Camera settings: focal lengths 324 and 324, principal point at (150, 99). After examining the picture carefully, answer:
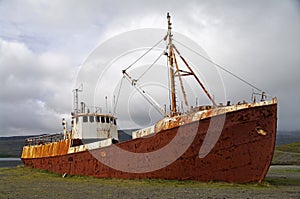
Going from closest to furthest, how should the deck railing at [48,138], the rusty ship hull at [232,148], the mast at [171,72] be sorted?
the rusty ship hull at [232,148] → the mast at [171,72] → the deck railing at [48,138]

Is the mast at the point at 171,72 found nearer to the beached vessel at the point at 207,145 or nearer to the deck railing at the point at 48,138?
the beached vessel at the point at 207,145

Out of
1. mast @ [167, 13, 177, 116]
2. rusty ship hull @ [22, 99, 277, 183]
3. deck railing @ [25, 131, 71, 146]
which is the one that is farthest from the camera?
deck railing @ [25, 131, 71, 146]

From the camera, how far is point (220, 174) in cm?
1440

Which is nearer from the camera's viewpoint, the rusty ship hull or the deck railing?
the rusty ship hull

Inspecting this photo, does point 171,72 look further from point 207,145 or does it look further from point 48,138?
point 48,138

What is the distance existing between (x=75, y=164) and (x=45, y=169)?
529 centimetres

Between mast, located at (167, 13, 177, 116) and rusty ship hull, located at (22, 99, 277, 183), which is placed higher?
mast, located at (167, 13, 177, 116)

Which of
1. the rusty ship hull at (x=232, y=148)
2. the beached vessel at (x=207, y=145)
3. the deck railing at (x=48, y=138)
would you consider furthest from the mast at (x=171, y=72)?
the deck railing at (x=48, y=138)

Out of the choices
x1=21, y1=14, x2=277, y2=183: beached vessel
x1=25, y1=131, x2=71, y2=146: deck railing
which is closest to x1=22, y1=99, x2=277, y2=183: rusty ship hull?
x1=21, y1=14, x2=277, y2=183: beached vessel

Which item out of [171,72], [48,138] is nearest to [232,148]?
[171,72]

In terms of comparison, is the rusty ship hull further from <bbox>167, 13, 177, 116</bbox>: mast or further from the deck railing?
the deck railing

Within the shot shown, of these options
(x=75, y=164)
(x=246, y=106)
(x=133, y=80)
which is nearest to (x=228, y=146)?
(x=246, y=106)

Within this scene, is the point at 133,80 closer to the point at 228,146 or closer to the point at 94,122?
the point at 94,122

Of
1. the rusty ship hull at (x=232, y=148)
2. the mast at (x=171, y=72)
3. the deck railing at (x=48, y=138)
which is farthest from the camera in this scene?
the deck railing at (x=48, y=138)
